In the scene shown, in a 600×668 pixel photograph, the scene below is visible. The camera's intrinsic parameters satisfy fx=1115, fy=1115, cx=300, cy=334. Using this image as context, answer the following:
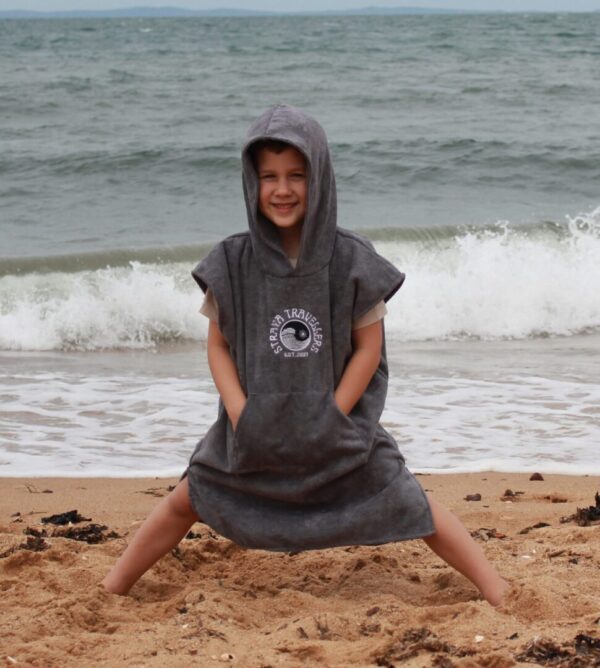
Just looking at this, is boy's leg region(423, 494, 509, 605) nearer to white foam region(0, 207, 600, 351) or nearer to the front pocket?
the front pocket

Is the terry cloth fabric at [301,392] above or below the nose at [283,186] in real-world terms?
below

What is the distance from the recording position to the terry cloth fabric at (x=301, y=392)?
9.67 ft

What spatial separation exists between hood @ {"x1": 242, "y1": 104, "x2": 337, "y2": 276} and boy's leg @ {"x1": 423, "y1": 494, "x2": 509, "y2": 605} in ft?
2.55

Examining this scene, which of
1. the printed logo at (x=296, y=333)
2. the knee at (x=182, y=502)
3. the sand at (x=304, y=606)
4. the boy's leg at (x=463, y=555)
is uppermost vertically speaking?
the printed logo at (x=296, y=333)

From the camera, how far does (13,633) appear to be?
2955 mm

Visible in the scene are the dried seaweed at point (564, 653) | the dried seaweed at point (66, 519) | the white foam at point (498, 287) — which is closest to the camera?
the dried seaweed at point (564, 653)

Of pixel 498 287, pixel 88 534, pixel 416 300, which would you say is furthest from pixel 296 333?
pixel 498 287

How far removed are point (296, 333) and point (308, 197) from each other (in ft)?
1.19

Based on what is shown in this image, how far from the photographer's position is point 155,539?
10.6 ft

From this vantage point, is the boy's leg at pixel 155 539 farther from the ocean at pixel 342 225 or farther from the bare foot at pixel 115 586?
the ocean at pixel 342 225

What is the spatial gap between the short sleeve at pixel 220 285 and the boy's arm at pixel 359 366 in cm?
33

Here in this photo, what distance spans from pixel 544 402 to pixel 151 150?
35.4 feet

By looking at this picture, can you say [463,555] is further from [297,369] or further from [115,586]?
[115,586]

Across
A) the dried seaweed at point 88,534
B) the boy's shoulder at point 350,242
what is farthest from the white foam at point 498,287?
the boy's shoulder at point 350,242
